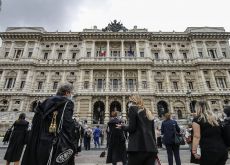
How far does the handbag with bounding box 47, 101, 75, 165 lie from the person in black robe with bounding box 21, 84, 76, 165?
0.03 metres

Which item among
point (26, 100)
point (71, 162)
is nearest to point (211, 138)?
point (71, 162)

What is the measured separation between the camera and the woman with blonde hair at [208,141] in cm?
349

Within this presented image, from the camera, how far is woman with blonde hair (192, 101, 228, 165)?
3.49 meters

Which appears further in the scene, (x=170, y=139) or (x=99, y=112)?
(x=99, y=112)

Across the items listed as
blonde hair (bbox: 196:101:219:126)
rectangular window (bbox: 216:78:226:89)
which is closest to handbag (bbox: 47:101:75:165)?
blonde hair (bbox: 196:101:219:126)

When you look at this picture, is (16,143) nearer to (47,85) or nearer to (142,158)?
(142,158)

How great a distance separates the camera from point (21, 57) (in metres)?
33.3

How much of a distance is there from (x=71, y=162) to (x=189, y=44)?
36.9 metres

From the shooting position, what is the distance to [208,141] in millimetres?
3617

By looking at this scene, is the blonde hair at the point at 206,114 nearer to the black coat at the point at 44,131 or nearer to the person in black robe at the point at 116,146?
the black coat at the point at 44,131

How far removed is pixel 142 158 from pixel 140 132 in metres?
0.49

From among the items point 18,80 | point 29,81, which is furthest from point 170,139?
point 18,80

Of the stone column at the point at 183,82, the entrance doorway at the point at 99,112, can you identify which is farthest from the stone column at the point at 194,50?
the entrance doorway at the point at 99,112

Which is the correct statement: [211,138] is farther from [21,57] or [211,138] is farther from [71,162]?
[21,57]
